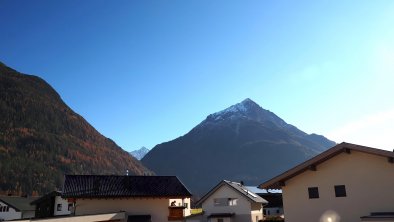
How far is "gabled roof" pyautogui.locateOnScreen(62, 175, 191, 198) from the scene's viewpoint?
110ft

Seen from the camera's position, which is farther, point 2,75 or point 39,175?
point 2,75

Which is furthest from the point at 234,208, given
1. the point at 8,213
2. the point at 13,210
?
the point at 8,213

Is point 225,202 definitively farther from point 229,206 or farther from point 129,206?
point 129,206

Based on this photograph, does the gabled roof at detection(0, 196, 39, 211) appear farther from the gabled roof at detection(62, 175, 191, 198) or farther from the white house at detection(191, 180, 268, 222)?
the gabled roof at detection(62, 175, 191, 198)

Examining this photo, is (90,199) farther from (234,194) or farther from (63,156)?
(63,156)

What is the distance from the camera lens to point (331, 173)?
20.9 metres

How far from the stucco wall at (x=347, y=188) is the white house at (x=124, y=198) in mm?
15586

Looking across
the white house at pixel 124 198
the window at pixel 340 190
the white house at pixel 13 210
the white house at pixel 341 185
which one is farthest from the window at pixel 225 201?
the white house at pixel 13 210

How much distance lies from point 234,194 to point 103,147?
152 meters

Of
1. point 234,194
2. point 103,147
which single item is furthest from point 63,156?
point 234,194

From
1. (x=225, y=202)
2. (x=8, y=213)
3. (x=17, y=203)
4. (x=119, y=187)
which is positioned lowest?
(x=8, y=213)

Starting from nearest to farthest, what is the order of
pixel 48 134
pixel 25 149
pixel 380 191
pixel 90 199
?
pixel 380 191 → pixel 90 199 → pixel 25 149 → pixel 48 134

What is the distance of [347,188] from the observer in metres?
20.1

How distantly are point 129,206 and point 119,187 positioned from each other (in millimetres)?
2461
